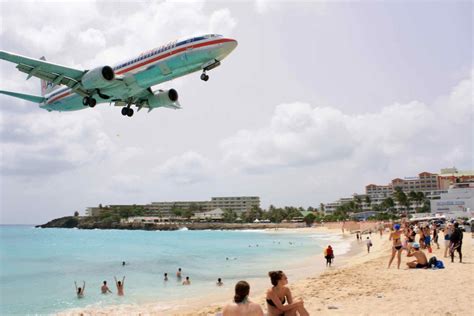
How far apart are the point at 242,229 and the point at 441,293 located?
562 feet

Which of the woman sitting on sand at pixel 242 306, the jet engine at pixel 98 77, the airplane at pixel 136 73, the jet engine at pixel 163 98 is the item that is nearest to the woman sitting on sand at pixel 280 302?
the woman sitting on sand at pixel 242 306

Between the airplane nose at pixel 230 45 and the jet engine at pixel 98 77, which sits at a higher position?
the airplane nose at pixel 230 45

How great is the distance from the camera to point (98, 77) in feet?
77.4

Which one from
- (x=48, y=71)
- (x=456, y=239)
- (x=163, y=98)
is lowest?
(x=456, y=239)

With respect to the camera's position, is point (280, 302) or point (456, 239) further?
point (456, 239)

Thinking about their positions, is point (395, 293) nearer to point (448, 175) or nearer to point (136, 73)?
point (136, 73)

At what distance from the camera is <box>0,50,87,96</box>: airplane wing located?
2347cm

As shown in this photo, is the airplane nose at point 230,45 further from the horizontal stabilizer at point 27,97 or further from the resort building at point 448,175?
the resort building at point 448,175

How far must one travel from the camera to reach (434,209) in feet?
299

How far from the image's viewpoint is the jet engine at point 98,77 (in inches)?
930

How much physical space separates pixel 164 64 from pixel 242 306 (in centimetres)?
1908

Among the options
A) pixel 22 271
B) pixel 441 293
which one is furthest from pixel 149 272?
pixel 441 293

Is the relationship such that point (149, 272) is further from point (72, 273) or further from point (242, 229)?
point (242, 229)

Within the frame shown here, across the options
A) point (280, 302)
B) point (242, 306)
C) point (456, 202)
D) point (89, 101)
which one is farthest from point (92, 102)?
point (456, 202)
